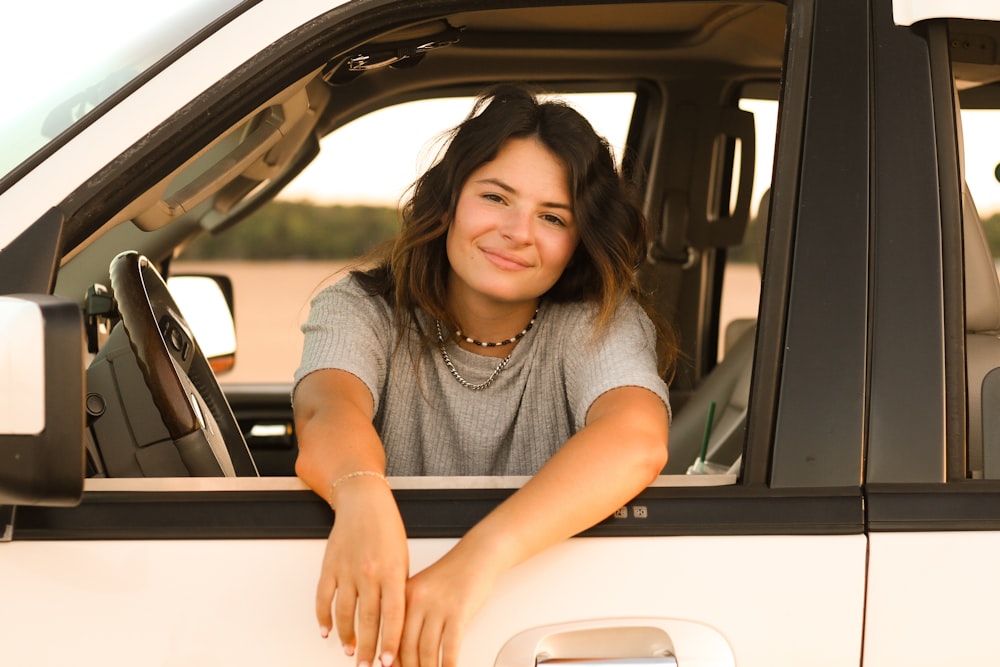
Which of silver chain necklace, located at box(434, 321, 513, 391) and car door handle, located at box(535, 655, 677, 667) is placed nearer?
car door handle, located at box(535, 655, 677, 667)

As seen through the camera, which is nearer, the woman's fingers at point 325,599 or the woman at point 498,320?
the woman's fingers at point 325,599

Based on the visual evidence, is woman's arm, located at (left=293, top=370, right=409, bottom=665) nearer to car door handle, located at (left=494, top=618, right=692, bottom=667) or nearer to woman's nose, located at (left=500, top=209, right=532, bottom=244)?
car door handle, located at (left=494, top=618, right=692, bottom=667)

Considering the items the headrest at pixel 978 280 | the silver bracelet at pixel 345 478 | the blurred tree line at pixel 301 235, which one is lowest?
the silver bracelet at pixel 345 478

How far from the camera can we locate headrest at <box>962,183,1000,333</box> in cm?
161

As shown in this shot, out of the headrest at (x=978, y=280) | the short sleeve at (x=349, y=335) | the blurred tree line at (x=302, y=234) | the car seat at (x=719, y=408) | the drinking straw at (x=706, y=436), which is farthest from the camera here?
the blurred tree line at (x=302, y=234)

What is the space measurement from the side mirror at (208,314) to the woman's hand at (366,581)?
145 cm

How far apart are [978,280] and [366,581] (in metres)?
0.97

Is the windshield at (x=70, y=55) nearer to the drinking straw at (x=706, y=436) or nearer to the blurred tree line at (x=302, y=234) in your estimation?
the drinking straw at (x=706, y=436)

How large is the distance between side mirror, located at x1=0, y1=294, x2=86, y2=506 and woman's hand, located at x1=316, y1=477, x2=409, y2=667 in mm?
287

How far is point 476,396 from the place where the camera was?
6.39 ft

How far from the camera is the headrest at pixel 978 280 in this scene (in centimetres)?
161

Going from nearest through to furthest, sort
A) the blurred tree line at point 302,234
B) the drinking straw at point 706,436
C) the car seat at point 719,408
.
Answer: the drinking straw at point 706,436
the car seat at point 719,408
the blurred tree line at point 302,234

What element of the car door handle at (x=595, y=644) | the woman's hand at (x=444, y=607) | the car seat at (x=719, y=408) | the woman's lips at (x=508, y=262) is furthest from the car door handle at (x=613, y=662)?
the car seat at (x=719, y=408)

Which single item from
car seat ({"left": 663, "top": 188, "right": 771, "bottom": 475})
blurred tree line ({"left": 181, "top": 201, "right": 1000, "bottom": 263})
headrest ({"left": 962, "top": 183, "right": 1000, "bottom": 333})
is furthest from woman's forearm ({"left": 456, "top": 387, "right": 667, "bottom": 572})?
blurred tree line ({"left": 181, "top": 201, "right": 1000, "bottom": 263})
